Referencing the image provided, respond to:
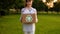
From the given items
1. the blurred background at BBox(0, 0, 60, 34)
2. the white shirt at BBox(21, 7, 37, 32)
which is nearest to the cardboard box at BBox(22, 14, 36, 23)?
the white shirt at BBox(21, 7, 37, 32)

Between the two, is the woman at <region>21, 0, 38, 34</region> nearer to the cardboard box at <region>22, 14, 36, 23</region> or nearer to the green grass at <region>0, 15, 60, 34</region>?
the cardboard box at <region>22, 14, 36, 23</region>

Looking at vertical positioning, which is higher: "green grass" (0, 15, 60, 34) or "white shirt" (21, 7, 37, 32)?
"white shirt" (21, 7, 37, 32)

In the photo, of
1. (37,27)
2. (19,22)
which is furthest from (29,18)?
(19,22)

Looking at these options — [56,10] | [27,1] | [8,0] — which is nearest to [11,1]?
[8,0]

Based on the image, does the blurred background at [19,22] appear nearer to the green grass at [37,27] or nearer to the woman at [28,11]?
the green grass at [37,27]

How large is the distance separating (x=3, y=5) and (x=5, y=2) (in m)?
0.47

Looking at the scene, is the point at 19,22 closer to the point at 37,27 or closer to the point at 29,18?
the point at 37,27

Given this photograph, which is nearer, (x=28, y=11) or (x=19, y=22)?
(x=28, y=11)

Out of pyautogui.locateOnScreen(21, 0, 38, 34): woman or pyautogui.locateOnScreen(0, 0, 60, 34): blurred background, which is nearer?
pyautogui.locateOnScreen(21, 0, 38, 34): woman

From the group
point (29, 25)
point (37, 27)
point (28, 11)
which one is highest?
point (28, 11)

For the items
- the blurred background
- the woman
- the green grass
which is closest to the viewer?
the woman

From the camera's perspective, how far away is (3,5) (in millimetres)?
20547

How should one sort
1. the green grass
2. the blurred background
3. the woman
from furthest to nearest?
the green grass, the blurred background, the woman

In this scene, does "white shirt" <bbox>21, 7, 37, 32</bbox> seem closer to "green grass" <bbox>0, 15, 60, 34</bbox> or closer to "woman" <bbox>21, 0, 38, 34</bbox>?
"woman" <bbox>21, 0, 38, 34</bbox>
